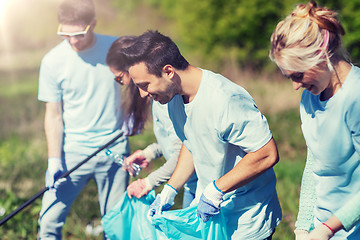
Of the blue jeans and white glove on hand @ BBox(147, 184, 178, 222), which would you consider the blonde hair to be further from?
the blue jeans

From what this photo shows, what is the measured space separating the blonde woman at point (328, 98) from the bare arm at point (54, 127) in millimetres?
1980

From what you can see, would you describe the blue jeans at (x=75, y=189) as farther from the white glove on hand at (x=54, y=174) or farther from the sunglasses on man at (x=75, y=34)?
the sunglasses on man at (x=75, y=34)

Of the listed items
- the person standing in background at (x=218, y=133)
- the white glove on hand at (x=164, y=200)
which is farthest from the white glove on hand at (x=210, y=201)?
the white glove on hand at (x=164, y=200)

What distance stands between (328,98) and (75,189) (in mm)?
2171

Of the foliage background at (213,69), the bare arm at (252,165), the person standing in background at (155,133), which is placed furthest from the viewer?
the foliage background at (213,69)

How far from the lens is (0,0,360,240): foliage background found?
4.84 metres

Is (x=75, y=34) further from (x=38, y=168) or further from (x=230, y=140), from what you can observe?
(x=38, y=168)

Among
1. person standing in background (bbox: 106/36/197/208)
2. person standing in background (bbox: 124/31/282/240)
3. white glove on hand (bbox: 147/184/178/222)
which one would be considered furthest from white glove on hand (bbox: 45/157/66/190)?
person standing in background (bbox: 124/31/282/240)

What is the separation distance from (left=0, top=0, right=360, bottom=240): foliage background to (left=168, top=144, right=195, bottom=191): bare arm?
105 centimetres

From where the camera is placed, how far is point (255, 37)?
11.7 m

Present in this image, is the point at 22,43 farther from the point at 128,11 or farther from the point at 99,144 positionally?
the point at 99,144

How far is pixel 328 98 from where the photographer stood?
2.11 m

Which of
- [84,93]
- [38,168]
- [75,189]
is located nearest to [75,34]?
[84,93]

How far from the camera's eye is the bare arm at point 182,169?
2.75 m
